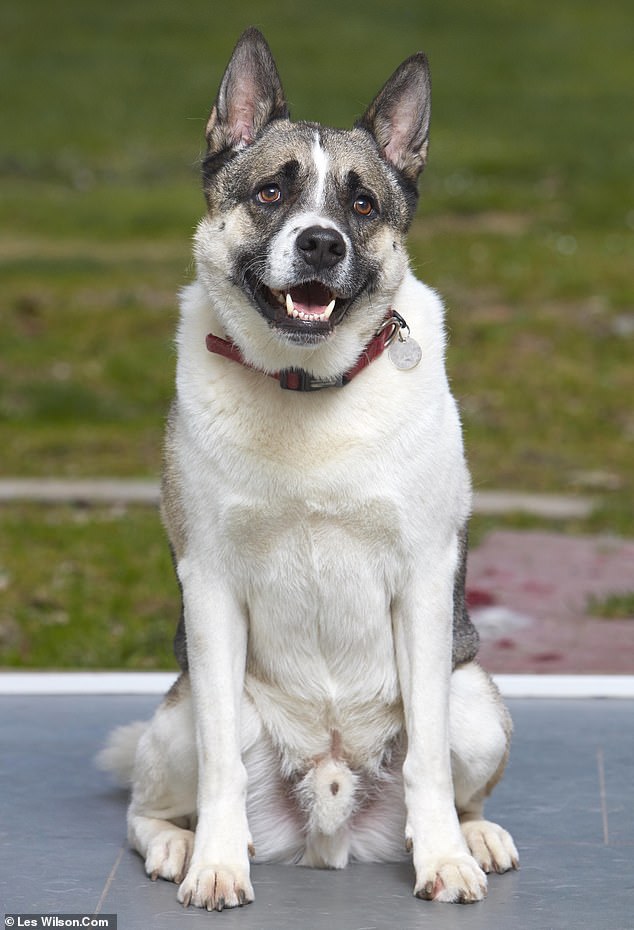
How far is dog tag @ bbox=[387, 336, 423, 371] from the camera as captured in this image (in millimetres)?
3697

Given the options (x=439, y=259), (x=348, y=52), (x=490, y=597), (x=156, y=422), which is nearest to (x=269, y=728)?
(x=490, y=597)

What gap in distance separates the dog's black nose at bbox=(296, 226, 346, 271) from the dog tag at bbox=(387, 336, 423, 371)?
33 centimetres

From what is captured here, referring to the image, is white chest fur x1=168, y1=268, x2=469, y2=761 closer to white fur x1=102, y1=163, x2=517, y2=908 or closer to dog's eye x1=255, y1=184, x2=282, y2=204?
white fur x1=102, y1=163, x2=517, y2=908

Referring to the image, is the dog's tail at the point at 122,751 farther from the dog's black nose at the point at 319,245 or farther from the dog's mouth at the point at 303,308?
the dog's black nose at the point at 319,245

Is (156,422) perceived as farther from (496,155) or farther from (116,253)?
(496,155)

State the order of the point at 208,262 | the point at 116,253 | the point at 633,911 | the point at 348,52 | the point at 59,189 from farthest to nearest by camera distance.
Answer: the point at 348,52 → the point at 59,189 → the point at 116,253 → the point at 208,262 → the point at 633,911

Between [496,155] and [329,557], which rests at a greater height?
[329,557]

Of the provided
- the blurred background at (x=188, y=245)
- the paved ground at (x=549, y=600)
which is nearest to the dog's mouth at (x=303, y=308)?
the blurred background at (x=188, y=245)

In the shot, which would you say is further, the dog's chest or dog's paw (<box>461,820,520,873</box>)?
dog's paw (<box>461,820,520,873</box>)

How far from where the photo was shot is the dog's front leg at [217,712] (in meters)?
3.56

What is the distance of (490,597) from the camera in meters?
7.12

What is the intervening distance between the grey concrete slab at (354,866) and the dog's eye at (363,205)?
1.52 metres

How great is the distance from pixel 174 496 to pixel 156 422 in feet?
23.4

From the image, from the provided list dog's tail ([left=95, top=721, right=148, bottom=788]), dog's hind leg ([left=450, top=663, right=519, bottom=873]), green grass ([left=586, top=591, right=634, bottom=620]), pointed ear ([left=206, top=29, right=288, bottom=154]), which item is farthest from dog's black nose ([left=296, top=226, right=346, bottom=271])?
green grass ([left=586, top=591, right=634, bottom=620])
